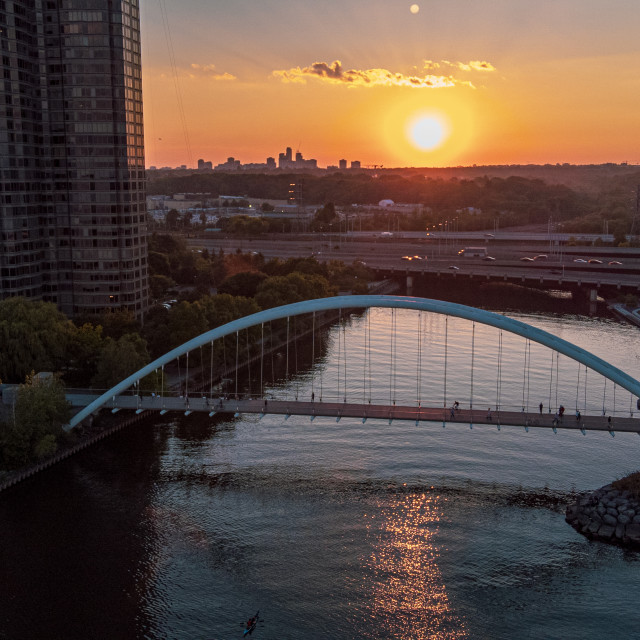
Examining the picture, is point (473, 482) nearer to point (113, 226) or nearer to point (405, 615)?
point (405, 615)

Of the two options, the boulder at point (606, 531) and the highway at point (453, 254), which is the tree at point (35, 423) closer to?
the boulder at point (606, 531)

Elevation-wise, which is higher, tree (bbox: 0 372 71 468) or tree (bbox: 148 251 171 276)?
tree (bbox: 148 251 171 276)

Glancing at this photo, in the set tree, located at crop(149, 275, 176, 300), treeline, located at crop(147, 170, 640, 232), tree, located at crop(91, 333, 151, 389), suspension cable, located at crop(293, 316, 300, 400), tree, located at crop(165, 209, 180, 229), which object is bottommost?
suspension cable, located at crop(293, 316, 300, 400)

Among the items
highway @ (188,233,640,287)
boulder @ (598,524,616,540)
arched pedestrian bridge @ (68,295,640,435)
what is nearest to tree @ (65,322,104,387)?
arched pedestrian bridge @ (68,295,640,435)

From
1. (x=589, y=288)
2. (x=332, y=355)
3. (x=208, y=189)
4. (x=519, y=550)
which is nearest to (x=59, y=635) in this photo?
(x=519, y=550)

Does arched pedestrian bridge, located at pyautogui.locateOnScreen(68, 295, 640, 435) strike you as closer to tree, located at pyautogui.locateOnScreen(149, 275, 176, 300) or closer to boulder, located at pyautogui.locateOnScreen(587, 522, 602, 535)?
boulder, located at pyautogui.locateOnScreen(587, 522, 602, 535)

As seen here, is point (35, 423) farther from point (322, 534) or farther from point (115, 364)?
point (322, 534)
